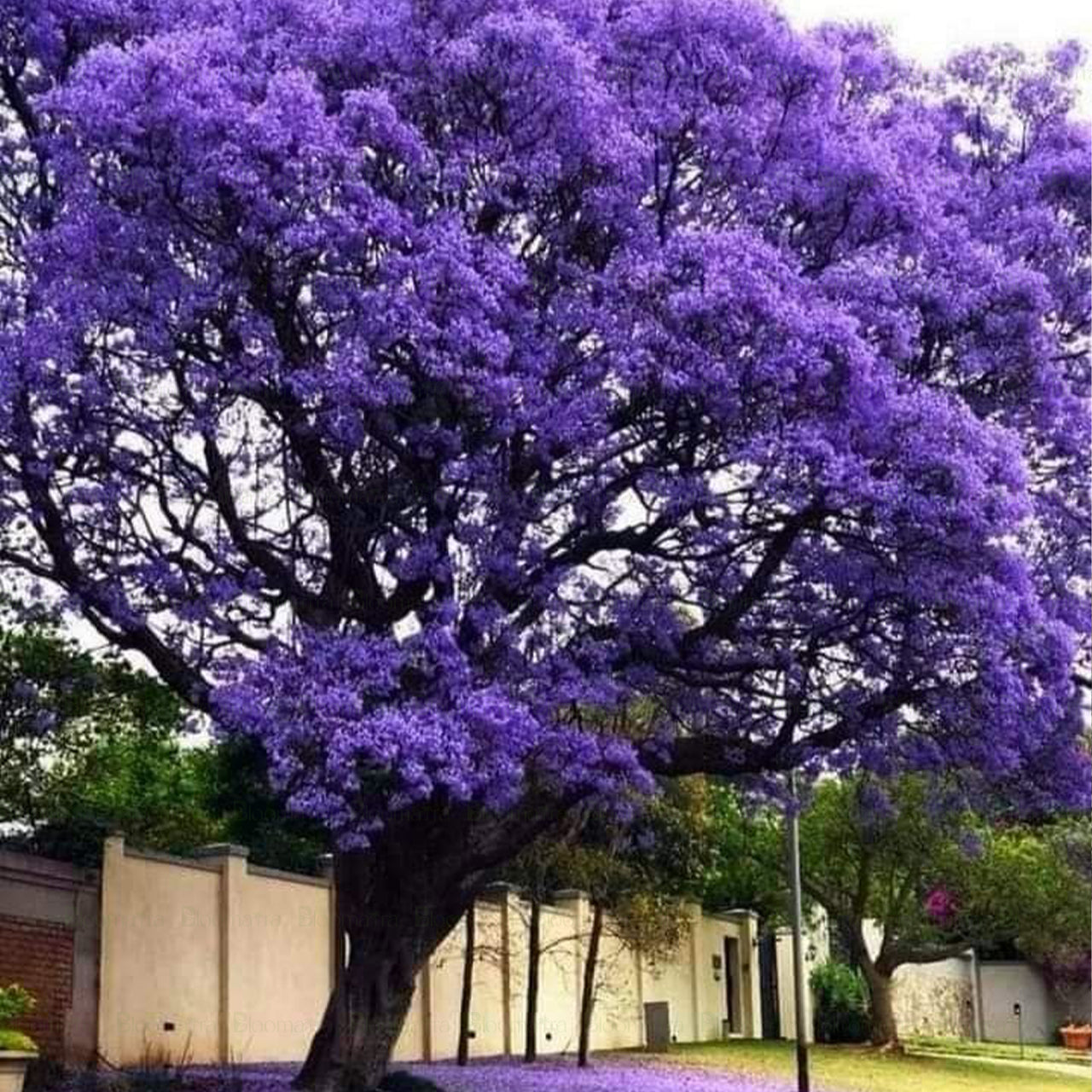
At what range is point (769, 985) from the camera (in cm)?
4059

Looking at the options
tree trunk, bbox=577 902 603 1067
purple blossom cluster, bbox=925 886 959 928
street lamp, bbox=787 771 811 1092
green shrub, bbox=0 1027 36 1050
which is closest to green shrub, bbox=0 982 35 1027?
green shrub, bbox=0 1027 36 1050

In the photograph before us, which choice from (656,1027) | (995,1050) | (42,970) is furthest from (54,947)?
(995,1050)

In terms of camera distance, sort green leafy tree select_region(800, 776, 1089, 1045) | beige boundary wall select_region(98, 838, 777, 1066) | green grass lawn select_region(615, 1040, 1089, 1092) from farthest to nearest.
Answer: green leafy tree select_region(800, 776, 1089, 1045) < green grass lawn select_region(615, 1040, 1089, 1092) < beige boundary wall select_region(98, 838, 777, 1066)

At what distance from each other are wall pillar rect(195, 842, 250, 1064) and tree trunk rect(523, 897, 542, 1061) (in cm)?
Answer: 512

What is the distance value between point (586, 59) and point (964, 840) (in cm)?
1046

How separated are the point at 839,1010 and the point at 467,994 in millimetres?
14913

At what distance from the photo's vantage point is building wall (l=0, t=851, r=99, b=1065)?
18.3 m

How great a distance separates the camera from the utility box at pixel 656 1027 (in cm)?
3200

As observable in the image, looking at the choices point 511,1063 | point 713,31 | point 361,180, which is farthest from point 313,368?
point 511,1063

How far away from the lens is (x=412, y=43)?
15898mm

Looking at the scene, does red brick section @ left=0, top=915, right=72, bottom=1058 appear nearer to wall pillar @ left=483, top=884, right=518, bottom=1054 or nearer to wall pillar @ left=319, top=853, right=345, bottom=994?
wall pillar @ left=319, top=853, right=345, bottom=994

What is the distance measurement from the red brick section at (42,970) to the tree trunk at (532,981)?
27.6 ft

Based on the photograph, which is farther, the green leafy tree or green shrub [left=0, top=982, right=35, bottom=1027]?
the green leafy tree

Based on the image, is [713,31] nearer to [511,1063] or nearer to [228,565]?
[228,565]
